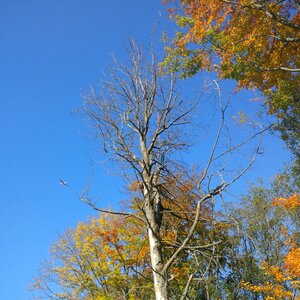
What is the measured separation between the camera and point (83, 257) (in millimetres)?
18219

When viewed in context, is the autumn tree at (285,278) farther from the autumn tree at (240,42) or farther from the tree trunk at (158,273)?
the tree trunk at (158,273)

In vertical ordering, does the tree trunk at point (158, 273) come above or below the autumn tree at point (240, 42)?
below

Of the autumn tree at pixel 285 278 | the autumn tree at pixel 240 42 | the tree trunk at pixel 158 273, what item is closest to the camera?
the tree trunk at pixel 158 273

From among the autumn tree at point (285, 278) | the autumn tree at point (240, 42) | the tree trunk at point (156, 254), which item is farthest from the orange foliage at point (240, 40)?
the autumn tree at point (285, 278)

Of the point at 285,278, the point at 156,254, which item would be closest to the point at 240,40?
the point at 156,254

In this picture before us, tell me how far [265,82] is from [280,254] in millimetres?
12821

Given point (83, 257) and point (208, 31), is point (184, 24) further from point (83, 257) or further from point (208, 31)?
point (83, 257)

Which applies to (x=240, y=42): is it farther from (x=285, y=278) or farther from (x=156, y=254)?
(x=285, y=278)

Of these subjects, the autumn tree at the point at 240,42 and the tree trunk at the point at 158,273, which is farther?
the autumn tree at the point at 240,42

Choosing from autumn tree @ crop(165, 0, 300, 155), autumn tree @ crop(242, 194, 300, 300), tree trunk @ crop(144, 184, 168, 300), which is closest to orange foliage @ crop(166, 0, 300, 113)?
autumn tree @ crop(165, 0, 300, 155)

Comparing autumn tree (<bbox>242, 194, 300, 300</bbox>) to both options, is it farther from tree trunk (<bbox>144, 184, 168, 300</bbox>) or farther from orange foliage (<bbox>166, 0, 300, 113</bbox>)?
tree trunk (<bbox>144, 184, 168, 300</bbox>)

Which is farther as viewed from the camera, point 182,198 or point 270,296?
point 270,296

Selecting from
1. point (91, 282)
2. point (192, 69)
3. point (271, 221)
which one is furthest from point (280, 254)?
point (192, 69)

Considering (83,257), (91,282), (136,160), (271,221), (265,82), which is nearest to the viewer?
(136,160)
